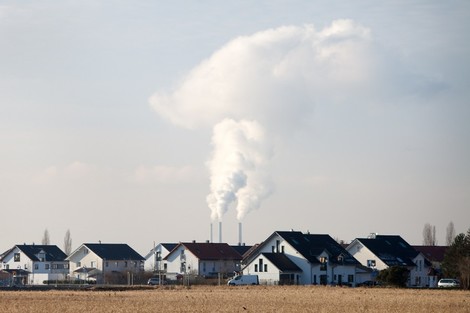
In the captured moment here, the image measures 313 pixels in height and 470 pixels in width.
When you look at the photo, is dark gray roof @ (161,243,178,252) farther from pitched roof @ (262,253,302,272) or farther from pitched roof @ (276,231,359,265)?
pitched roof @ (262,253,302,272)

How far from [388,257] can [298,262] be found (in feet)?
43.2

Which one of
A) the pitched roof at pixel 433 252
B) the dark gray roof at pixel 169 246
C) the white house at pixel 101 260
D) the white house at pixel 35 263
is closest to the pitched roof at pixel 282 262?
the white house at pixel 101 260

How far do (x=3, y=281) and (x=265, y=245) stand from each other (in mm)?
32759

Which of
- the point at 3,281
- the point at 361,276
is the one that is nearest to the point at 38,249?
the point at 3,281

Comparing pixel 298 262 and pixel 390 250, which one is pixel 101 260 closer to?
pixel 298 262

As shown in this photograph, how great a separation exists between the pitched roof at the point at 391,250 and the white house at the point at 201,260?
16.7 m

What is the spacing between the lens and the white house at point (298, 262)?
101250 mm

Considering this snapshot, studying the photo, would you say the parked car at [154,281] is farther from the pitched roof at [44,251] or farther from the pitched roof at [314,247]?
the pitched roof at [44,251]

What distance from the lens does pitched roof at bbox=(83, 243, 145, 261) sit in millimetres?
128750

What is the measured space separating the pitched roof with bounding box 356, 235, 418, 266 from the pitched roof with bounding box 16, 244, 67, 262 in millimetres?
45789

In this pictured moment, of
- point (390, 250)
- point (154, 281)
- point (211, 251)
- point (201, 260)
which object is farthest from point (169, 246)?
point (390, 250)

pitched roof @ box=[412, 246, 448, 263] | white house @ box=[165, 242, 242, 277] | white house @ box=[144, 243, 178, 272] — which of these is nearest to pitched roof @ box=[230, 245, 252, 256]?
white house @ box=[144, 243, 178, 272]

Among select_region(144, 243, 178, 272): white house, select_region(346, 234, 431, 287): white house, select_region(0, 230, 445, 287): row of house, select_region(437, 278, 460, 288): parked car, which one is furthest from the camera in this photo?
select_region(144, 243, 178, 272): white house

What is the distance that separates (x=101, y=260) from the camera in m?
127
